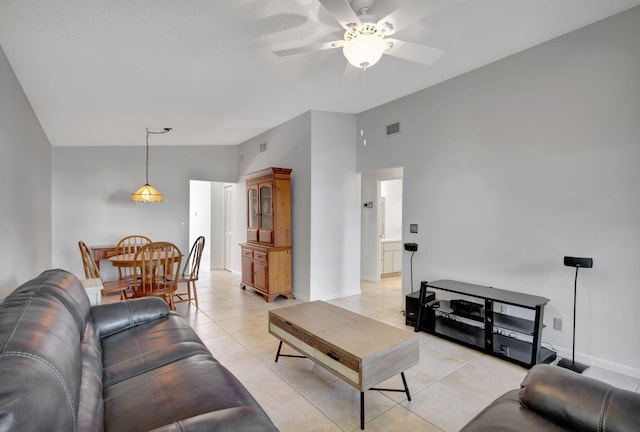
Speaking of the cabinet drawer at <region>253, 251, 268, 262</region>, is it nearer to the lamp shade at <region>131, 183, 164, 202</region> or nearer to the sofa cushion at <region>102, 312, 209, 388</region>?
the lamp shade at <region>131, 183, 164, 202</region>

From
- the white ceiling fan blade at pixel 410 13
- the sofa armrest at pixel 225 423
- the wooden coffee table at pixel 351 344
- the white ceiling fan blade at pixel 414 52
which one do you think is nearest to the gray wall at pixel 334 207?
the wooden coffee table at pixel 351 344

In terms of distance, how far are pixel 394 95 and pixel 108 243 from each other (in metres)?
5.53

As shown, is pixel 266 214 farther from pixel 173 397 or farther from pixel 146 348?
pixel 173 397

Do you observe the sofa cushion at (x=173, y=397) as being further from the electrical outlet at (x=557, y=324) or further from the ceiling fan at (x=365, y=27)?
the electrical outlet at (x=557, y=324)

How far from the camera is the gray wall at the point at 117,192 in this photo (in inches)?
219

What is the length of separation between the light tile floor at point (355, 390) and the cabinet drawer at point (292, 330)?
38 centimetres

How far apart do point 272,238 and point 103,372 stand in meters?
3.34

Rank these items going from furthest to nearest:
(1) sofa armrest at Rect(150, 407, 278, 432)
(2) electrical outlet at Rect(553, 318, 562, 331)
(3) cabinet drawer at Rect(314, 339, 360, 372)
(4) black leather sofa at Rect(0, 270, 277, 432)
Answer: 1. (2) electrical outlet at Rect(553, 318, 562, 331)
2. (3) cabinet drawer at Rect(314, 339, 360, 372)
3. (1) sofa armrest at Rect(150, 407, 278, 432)
4. (4) black leather sofa at Rect(0, 270, 277, 432)

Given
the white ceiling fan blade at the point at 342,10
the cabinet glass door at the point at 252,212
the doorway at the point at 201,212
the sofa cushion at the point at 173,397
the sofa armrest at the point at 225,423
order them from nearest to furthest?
1. the sofa armrest at the point at 225,423
2. the sofa cushion at the point at 173,397
3. the white ceiling fan blade at the point at 342,10
4. the cabinet glass door at the point at 252,212
5. the doorway at the point at 201,212

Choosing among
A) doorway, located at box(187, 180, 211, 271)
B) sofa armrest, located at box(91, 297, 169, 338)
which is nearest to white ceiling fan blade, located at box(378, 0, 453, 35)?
sofa armrest, located at box(91, 297, 169, 338)

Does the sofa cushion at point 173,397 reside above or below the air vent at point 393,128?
below

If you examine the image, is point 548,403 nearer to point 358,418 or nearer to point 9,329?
point 358,418

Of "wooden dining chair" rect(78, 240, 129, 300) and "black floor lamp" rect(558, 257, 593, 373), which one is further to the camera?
"wooden dining chair" rect(78, 240, 129, 300)

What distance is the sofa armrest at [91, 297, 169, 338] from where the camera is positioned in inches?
94.0
